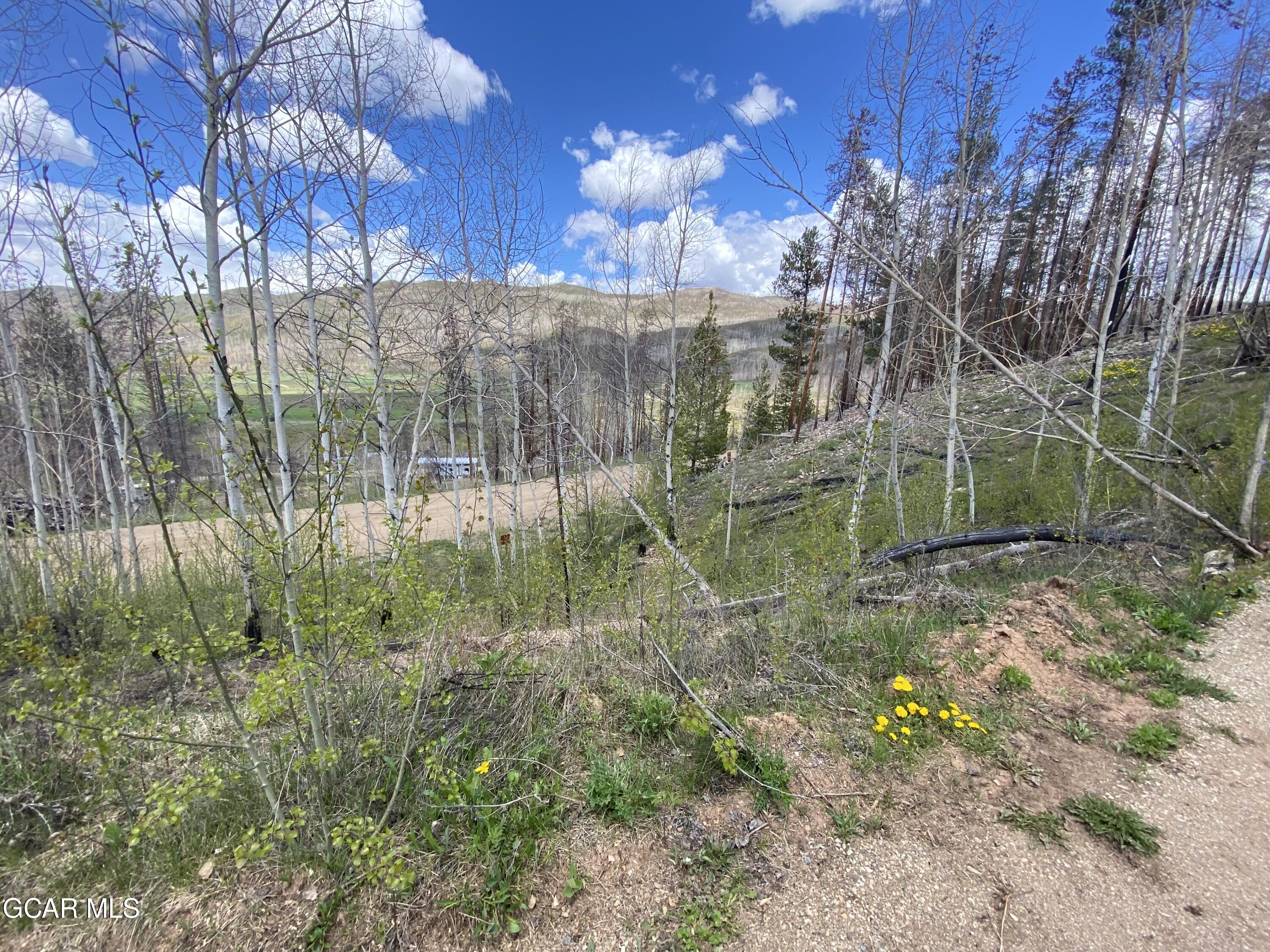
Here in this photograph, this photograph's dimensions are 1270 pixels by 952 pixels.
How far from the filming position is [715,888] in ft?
7.10

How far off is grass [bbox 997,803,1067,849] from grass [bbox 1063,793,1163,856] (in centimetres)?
10

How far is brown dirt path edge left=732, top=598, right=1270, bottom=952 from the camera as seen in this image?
1956 mm

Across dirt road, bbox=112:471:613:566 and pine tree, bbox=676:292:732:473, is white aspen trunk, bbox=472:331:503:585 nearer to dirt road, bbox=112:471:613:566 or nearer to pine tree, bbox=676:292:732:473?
dirt road, bbox=112:471:613:566

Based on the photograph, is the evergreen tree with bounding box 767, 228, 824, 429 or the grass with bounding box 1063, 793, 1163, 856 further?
the evergreen tree with bounding box 767, 228, 824, 429

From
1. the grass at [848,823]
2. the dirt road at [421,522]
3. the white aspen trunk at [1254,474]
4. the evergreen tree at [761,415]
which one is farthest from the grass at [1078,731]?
the evergreen tree at [761,415]

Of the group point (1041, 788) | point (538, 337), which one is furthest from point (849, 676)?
point (538, 337)

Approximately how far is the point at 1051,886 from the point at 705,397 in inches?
832

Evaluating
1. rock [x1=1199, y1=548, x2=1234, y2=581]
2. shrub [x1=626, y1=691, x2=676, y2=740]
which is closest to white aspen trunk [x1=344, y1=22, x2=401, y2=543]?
shrub [x1=626, y1=691, x2=676, y2=740]

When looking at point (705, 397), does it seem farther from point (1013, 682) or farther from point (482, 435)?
point (1013, 682)

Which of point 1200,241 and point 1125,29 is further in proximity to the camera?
point 1125,29

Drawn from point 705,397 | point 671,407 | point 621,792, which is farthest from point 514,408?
point 705,397

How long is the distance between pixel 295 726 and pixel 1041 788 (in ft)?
12.5

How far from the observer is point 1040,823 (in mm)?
2406

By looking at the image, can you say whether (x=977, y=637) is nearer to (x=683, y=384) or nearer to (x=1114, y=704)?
(x=1114, y=704)
